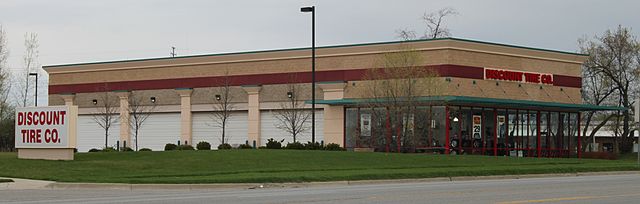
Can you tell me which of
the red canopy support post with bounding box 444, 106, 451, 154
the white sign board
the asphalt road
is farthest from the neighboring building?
the asphalt road

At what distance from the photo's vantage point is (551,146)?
57.6 meters

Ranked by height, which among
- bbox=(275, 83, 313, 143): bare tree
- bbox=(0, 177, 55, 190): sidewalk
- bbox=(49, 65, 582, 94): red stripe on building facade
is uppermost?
bbox=(49, 65, 582, 94): red stripe on building facade

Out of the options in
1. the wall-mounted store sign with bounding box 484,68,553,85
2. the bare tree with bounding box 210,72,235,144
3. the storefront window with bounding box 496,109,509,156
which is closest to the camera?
the wall-mounted store sign with bounding box 484,68,553,85

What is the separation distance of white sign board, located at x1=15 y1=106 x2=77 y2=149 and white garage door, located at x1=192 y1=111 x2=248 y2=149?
75.9 feet

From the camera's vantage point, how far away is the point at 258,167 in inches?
1331

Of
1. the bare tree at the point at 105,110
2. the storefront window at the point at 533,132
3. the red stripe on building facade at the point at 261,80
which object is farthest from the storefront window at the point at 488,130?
the bare tree at the point at 105,110

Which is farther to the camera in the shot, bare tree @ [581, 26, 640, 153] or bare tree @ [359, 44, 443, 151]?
bare tree @ [581, 26, 640, 153]

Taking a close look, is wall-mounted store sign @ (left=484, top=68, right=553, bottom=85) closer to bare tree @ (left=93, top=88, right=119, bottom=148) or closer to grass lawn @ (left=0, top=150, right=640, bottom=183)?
grass lawn @ (left=0, top=150, right=640, bottom=183)

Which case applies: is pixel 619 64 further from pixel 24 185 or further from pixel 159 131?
pixel 24 185

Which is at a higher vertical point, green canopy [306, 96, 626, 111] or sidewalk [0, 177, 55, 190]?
green canopy [306, 96, 626, 111]

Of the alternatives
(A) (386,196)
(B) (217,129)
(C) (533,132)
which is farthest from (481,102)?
(A) (386,196)

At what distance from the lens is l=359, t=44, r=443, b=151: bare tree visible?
151 ft

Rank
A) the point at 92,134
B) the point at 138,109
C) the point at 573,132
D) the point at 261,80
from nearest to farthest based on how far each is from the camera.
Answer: the point at 261,80 < the point at 573,132 < the point at 138,109 < the point at 92,134

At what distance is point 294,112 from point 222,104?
5.52m
